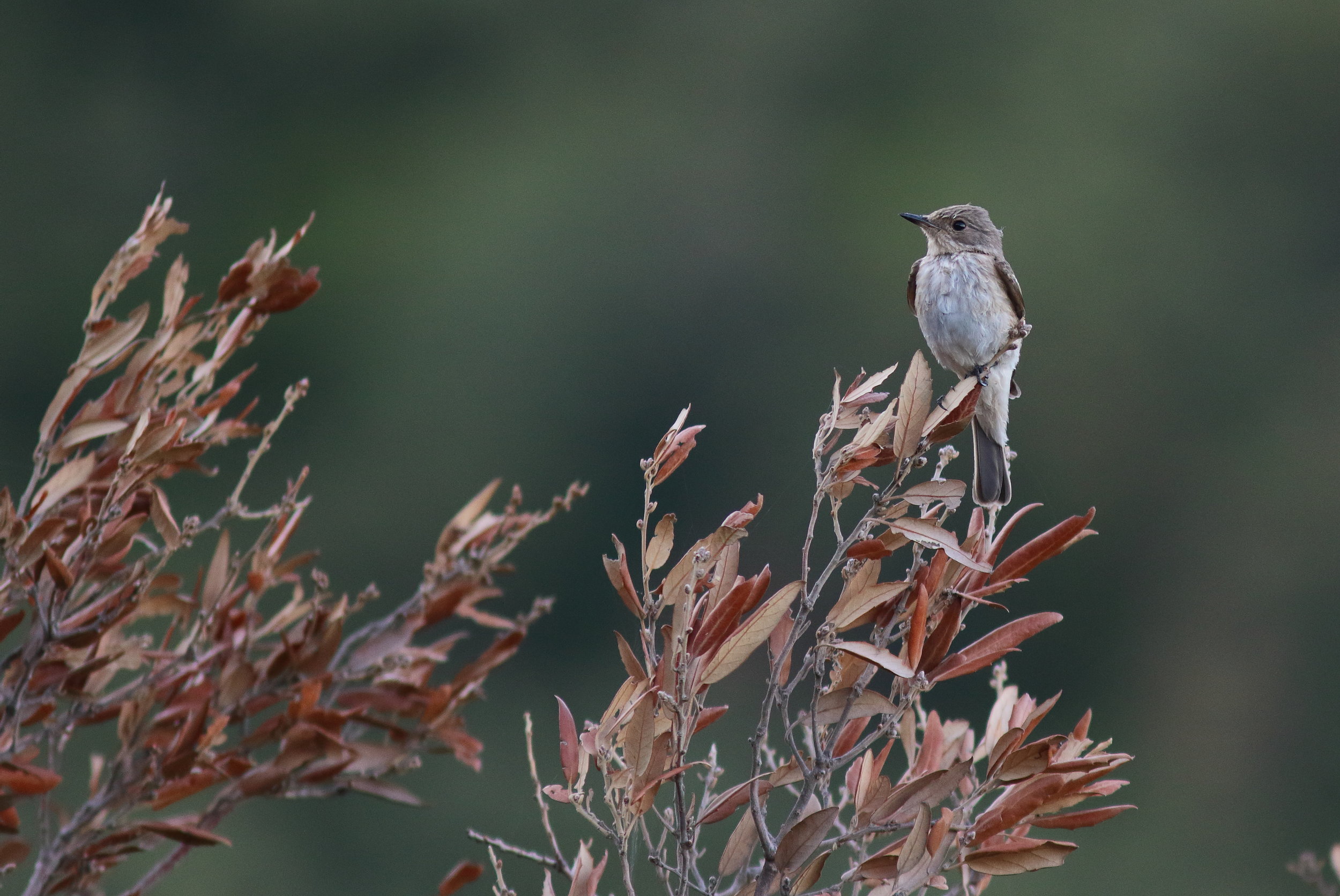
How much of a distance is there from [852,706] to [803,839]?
0.16m

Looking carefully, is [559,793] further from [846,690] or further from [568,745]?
[846,690]

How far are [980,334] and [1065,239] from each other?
10.9 m

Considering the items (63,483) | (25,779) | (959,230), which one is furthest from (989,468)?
(25,779)

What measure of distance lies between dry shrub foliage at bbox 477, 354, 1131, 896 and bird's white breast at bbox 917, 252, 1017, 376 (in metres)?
1.41

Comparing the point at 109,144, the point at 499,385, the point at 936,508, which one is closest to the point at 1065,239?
the point at 499,385

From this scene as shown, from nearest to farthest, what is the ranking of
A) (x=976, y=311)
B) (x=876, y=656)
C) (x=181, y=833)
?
(x=876, y=656) → (x=181, y=833) → (x=976, y=311)

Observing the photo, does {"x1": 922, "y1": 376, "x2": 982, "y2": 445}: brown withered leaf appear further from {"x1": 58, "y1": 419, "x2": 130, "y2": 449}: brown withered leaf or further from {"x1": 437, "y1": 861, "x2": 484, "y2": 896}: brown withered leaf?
{"x1": 58, "y1": 419, "x2": 130, "y2": 449}: brown withered leaf

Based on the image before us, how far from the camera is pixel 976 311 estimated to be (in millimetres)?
3064

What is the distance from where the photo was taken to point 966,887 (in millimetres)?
1616

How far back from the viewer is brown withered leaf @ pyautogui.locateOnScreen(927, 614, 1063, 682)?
63.2 inches

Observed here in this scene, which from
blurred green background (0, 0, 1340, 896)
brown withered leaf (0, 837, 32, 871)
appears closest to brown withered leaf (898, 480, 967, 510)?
brown withered leaf (0, 837, 32, 871)

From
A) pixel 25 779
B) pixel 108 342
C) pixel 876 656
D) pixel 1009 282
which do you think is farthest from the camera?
pixel 1009 282

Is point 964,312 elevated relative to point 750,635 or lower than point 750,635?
elevated

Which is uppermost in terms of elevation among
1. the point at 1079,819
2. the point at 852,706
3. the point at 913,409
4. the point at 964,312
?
the point at 964,312
